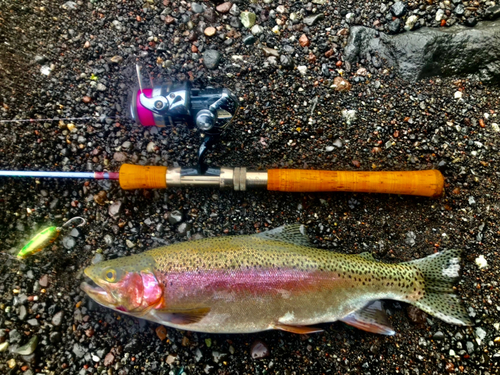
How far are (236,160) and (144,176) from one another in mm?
793

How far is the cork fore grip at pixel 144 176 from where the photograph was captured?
8.66ft

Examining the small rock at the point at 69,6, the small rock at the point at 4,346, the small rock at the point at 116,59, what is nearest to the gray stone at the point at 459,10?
the small rock at the point at 116,59

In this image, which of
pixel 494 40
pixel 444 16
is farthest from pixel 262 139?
pixel 494 40

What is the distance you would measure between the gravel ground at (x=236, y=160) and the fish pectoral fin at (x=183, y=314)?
0.44 meters

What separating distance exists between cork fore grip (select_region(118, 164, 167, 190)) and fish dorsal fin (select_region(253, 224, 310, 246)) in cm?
85

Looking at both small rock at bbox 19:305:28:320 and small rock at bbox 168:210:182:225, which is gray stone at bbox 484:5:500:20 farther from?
small rock at bbox 19:305:28:320

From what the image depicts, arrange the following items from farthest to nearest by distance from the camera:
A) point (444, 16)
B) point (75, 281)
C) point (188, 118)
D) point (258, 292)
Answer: point (444, 16) < point (75, 281) < point (188, 118) < point (258, 292)

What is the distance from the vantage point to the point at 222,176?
2637mm

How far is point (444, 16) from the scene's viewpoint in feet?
10.0

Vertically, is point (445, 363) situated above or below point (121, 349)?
below

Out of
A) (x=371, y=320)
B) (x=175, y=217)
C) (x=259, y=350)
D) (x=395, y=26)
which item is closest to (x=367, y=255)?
(x=371, y=320)

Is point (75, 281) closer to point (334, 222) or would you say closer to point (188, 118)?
point (188, 118)

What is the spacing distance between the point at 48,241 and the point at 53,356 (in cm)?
91

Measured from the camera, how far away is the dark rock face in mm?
2965
